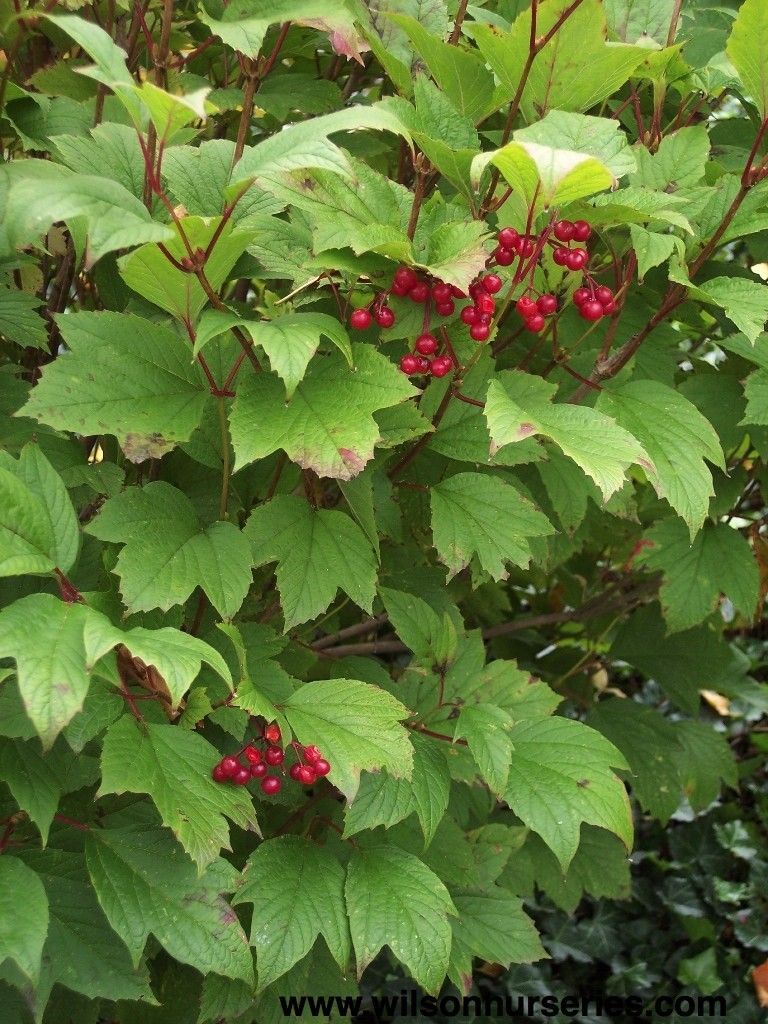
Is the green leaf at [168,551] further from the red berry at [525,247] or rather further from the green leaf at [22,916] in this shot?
the red berry at [525,247]

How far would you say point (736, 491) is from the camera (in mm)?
2008

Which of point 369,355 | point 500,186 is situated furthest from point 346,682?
point 500,186

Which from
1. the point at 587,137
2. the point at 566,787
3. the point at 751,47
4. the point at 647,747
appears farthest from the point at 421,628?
the point at 647,747

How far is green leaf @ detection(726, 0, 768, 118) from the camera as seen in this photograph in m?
1.33

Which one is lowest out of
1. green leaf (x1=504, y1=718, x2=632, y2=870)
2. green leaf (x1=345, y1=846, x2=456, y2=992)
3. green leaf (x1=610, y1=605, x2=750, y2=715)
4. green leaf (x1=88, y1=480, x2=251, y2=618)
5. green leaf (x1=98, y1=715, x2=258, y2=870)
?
green leaf (x1=610, y1=605, x2=750, y2=715)

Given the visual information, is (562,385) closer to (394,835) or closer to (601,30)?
(601,30)

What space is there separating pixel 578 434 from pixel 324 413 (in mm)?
329

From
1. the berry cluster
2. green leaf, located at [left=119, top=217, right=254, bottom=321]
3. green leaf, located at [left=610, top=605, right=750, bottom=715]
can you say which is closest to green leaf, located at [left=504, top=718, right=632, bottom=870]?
the berry cluster

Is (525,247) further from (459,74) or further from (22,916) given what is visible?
(22,916)

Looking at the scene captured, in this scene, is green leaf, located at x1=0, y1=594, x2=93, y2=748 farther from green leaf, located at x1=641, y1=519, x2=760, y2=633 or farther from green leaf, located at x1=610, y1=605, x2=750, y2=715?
green leaf, located at x1=610, y1=605, x2=750, y2=715

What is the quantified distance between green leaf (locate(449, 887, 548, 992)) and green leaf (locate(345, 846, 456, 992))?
0.33 m

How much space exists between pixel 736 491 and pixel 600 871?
97 centimetres

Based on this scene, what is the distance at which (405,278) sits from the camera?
4.38ft

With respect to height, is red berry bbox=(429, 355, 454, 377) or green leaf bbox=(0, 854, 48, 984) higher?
red berry bbox=(429, 355, 454, 377)
